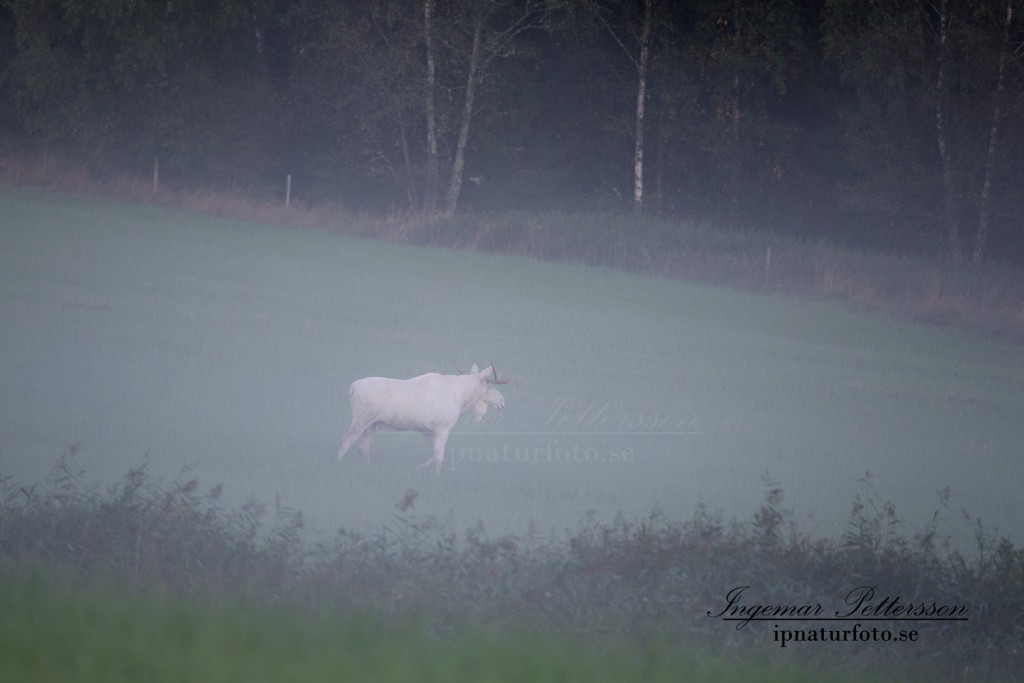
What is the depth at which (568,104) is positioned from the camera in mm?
43375

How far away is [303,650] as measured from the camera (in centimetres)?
538

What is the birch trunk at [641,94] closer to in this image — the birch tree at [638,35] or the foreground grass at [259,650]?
the birch tree at [638,35]

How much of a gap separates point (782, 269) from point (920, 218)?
12030 millimetres

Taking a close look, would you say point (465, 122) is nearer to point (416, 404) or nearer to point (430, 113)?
point (430, 113)

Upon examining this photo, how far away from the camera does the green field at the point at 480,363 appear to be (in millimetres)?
11906

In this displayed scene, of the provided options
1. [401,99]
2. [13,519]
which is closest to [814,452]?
[13,519]

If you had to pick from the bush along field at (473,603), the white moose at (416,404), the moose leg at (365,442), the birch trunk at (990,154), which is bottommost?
the bush along field at (473,603)

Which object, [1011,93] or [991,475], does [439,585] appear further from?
[1011,93]

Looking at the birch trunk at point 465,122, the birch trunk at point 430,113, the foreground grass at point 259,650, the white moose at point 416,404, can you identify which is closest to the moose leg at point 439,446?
the white moose at point 416,404

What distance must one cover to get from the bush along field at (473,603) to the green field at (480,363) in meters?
1.63

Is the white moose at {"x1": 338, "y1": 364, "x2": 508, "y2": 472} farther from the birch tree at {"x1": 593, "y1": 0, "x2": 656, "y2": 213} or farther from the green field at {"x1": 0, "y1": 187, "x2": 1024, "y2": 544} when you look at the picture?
the birch tree at {"x1": 593, "y1": 0, "x2": 656, "y2": 213}

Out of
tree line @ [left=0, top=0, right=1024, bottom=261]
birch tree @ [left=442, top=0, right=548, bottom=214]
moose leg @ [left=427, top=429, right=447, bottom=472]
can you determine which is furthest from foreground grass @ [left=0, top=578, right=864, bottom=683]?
tree line @ [left=0, top=0, right=1024, bottom=261]

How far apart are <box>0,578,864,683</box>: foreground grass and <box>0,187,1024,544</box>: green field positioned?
3452mm

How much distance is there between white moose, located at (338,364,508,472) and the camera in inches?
457
